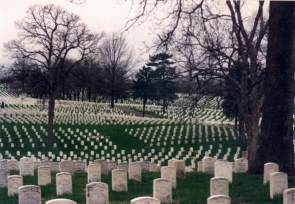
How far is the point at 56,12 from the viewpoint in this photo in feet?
80.6

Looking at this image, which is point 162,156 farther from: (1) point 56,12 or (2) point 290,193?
(2) point 290,193

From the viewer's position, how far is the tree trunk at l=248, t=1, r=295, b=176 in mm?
8133

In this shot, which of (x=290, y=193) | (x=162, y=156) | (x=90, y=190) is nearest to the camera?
(x=290, y=193)

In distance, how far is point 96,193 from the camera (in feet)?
19.7

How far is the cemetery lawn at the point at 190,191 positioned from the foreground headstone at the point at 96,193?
0.88 meters

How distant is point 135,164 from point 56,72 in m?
17.1

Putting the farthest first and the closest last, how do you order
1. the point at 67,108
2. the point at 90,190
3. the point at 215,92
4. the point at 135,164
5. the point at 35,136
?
1. the point at 67,108
2. the point at 35,136
3. the point at 215,92
4. the point at 135,164
5. the point at 90,190

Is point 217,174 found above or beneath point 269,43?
beneath

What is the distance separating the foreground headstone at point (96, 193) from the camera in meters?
5.98

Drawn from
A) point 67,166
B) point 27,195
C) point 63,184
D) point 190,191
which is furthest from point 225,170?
point 67,166

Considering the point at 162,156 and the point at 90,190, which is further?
the point at 162,156

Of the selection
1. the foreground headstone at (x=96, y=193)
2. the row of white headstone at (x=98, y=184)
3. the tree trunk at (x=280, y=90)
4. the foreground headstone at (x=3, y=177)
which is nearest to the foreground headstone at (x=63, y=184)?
the row of white headstone at (x=98, y=184)

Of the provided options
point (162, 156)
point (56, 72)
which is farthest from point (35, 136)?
point (162, 156)

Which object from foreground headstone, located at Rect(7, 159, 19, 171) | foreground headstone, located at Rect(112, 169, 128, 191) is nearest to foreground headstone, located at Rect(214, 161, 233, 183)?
foreground headstone, located at Rect(112, 169, 128, 191)
